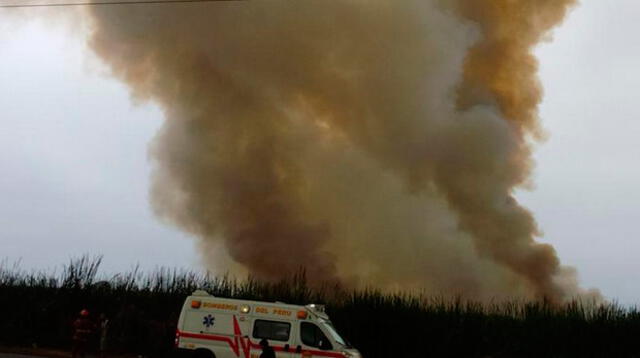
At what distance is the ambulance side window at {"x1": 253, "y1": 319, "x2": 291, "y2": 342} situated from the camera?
19.0 metres

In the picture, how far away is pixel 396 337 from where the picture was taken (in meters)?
29.5

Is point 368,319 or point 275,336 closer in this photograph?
point 275,336

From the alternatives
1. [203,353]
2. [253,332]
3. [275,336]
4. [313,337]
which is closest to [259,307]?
[253,332]

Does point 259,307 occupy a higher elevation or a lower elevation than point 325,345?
higher

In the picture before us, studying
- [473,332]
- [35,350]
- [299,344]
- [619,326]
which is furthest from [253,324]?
[619,326]

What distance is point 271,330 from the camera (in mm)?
19078

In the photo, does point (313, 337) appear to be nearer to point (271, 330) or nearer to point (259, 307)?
point (271, 330)

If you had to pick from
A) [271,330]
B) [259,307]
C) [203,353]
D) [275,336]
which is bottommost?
[203,353]

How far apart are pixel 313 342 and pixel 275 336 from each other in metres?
0.96

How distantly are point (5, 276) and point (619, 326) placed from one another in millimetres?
25852

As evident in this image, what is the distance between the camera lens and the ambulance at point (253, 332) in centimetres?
1873

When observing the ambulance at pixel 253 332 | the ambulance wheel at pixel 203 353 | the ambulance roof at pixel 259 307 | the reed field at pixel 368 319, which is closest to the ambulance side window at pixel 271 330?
the ambulance at pixel 253 332

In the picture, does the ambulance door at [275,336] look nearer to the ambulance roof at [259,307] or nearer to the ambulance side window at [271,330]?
the ambulance side window at [271,330]

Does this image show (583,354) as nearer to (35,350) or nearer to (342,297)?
(342,297)
